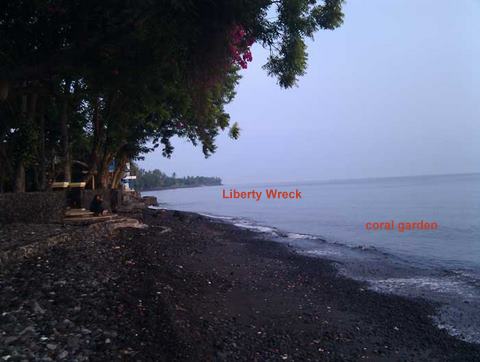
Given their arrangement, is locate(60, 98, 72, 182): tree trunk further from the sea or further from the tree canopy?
the sea

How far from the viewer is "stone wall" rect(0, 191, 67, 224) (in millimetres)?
11445

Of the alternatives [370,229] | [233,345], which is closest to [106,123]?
[233,345]

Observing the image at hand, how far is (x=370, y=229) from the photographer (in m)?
27.4

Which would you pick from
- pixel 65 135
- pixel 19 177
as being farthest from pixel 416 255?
pixel 19 177

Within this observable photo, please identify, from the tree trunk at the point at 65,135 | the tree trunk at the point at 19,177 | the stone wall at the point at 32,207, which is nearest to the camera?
the stone wall at the point at 32,207

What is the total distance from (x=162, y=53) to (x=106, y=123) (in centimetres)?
1286

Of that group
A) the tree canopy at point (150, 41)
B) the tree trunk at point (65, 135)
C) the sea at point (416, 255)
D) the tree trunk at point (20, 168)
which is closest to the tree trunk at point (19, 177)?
the tree trunk at point (20, 168)

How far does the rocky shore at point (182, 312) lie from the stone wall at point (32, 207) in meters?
1.92

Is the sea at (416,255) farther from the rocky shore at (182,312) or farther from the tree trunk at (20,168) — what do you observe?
the tree trunk at (20,168)

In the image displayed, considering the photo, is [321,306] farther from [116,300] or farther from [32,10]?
[32,10]

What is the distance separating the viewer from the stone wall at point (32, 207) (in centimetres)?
1145

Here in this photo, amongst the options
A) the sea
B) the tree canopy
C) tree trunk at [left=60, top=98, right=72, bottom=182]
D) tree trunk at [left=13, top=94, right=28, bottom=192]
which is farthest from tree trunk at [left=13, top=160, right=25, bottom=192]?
the sea

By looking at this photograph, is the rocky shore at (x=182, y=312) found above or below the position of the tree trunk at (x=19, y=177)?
below

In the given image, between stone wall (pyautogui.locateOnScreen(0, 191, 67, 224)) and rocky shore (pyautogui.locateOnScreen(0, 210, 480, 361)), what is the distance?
1.92m
